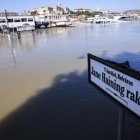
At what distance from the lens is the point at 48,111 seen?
859cm

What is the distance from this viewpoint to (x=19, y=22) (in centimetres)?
7288

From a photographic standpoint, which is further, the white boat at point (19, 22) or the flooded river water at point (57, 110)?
the white boat at point (19, 22)

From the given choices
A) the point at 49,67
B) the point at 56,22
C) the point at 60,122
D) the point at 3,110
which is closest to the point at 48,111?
the point at 60,122

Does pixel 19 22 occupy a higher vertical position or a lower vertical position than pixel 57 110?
higher

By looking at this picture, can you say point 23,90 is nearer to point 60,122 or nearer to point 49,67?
point 60,122

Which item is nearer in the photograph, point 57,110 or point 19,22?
point 57,110

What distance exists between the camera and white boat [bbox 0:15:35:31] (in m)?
66.4

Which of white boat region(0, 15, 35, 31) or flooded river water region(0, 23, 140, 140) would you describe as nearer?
flooded river water region(0, 23, 140, 140)

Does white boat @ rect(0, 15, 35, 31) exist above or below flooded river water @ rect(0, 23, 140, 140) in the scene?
above

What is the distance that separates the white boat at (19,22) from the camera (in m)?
A: 66.4

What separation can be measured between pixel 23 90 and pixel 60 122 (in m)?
4.19

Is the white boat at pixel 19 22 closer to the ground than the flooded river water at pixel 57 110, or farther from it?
farther from it

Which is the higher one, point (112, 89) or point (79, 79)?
point (112, 89)

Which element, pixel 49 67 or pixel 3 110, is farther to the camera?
pixel 49 67
